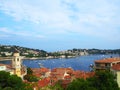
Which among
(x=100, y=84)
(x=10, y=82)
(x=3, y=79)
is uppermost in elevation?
(x=3, y=79)

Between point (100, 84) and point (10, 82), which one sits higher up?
point (10, 82)

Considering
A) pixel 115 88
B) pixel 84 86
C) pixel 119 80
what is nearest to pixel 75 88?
pixel 84 86

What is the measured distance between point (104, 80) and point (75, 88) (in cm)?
253

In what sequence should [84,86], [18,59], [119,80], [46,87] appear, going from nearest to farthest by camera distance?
[84,86] → [119,80] → [46,87] → [18,59]

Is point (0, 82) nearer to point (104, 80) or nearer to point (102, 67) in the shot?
point (104, 80)

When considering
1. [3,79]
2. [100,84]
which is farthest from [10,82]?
[100,84]

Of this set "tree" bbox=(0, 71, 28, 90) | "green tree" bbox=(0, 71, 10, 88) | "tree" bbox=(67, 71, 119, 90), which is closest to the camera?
"tree" bbox=(67, 71, 119, 90)

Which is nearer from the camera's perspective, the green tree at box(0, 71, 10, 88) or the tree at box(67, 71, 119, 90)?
the tree at box(67, 71, 119, 90)

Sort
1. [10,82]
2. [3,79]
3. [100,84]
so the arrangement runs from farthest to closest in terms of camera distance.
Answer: [3,79] → [10,82] → [100,84]

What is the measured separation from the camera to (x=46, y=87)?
45094mm

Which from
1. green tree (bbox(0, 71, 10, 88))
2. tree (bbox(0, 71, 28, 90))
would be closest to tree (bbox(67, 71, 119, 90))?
tree (bbox(0, 71, 28, 90))

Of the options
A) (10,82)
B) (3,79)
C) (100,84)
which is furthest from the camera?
(3,79)

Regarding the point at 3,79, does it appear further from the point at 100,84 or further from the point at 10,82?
the point at 100,84

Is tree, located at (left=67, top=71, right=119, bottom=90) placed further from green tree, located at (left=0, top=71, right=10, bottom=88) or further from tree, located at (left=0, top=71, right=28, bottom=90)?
green tree, located at (left=0, top=71, right=10, bottom=88)
